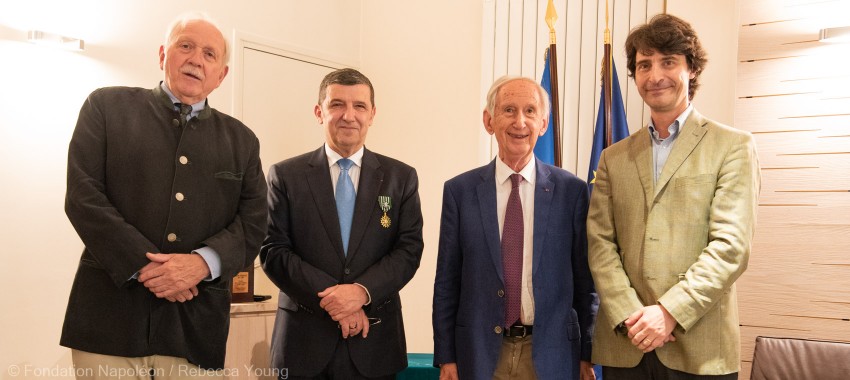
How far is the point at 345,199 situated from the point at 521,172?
2.13 ft

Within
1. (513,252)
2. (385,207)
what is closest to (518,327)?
(513,252)

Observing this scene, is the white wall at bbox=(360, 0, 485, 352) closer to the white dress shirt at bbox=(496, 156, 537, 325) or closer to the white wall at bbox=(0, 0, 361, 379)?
the white wall at bbox=(0, 0, 361, 379)

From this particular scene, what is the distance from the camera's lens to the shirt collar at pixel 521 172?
106 inches

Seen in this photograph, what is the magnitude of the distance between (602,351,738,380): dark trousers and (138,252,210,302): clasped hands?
1328mm

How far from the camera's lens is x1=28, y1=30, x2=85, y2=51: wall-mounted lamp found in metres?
3.76

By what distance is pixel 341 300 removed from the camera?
100 inches

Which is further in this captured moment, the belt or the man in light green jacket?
the belt

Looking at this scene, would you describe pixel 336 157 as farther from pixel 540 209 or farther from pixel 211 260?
pixel 540 209

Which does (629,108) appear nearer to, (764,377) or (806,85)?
(806,85)

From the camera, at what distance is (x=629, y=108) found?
15.5 feet

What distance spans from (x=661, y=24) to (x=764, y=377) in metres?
1.42

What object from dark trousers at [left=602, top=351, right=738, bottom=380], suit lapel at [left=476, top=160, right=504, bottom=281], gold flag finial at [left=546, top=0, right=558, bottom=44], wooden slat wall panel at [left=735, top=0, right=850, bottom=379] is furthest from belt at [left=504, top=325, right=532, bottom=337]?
gold flag finial at [left=546, top=0, right=558, bottom=44]

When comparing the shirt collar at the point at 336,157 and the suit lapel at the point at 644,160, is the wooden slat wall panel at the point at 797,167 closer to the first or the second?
the suit lapel at the point at 644,160

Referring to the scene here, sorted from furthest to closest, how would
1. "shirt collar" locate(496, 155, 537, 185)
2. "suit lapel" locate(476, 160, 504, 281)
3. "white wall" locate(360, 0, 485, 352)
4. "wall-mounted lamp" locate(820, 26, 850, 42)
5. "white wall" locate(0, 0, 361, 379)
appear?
"white wall" locate(360, 0, 485, 352) < "white wall" locate(0, 0, 361, 379) < "wall-mounted lamp" locate(820, 26, 850, 42) < "shirt collar" locate(496, 155, 537, 185) < "suit lapel" locate(476, 160, 504, 281)
